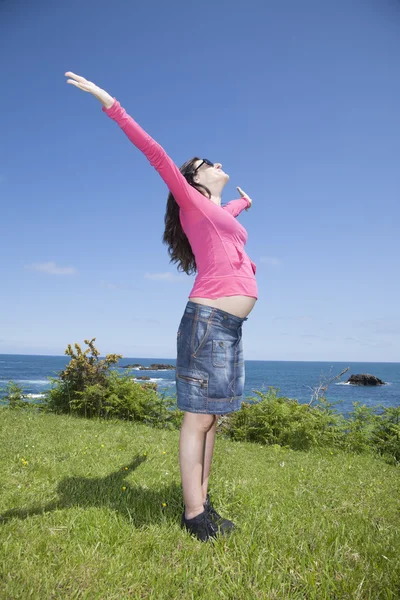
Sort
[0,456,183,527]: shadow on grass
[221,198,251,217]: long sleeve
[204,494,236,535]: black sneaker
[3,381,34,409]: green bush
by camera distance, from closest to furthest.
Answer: [204,494,236,535]: black sneaker, [0,456,183,527]: shadow on grass, [221,198,251,217]: long sleeve, [3,381,34,409]: green bush

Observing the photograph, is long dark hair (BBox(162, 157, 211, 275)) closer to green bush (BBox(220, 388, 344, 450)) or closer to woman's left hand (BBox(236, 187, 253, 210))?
woman's left hand (BBox(236, 187, 253, 210))

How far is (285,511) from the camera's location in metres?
3.24

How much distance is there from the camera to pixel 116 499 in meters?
3.29

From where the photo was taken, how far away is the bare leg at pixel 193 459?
269 centimetres

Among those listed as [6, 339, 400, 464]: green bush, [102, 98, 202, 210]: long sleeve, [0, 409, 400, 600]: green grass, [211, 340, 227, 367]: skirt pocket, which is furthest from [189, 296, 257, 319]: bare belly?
[6, 339, 400, 464]: green bush

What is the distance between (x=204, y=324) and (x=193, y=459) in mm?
961

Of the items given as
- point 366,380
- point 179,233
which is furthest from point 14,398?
point 366,380

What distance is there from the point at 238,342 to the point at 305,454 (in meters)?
4.49

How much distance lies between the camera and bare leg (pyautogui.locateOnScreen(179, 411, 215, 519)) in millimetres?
2689

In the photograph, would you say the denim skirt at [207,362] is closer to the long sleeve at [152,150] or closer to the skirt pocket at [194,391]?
the skirt pocket at [194,391]

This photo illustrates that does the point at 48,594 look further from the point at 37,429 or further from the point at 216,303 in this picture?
the point at 37,429

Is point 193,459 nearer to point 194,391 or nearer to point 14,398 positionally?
point 194,391

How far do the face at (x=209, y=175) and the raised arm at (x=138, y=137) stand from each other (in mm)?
478

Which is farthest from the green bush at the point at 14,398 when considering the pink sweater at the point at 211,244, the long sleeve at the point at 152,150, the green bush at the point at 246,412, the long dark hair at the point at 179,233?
the long sleeve at the point at 152,150
